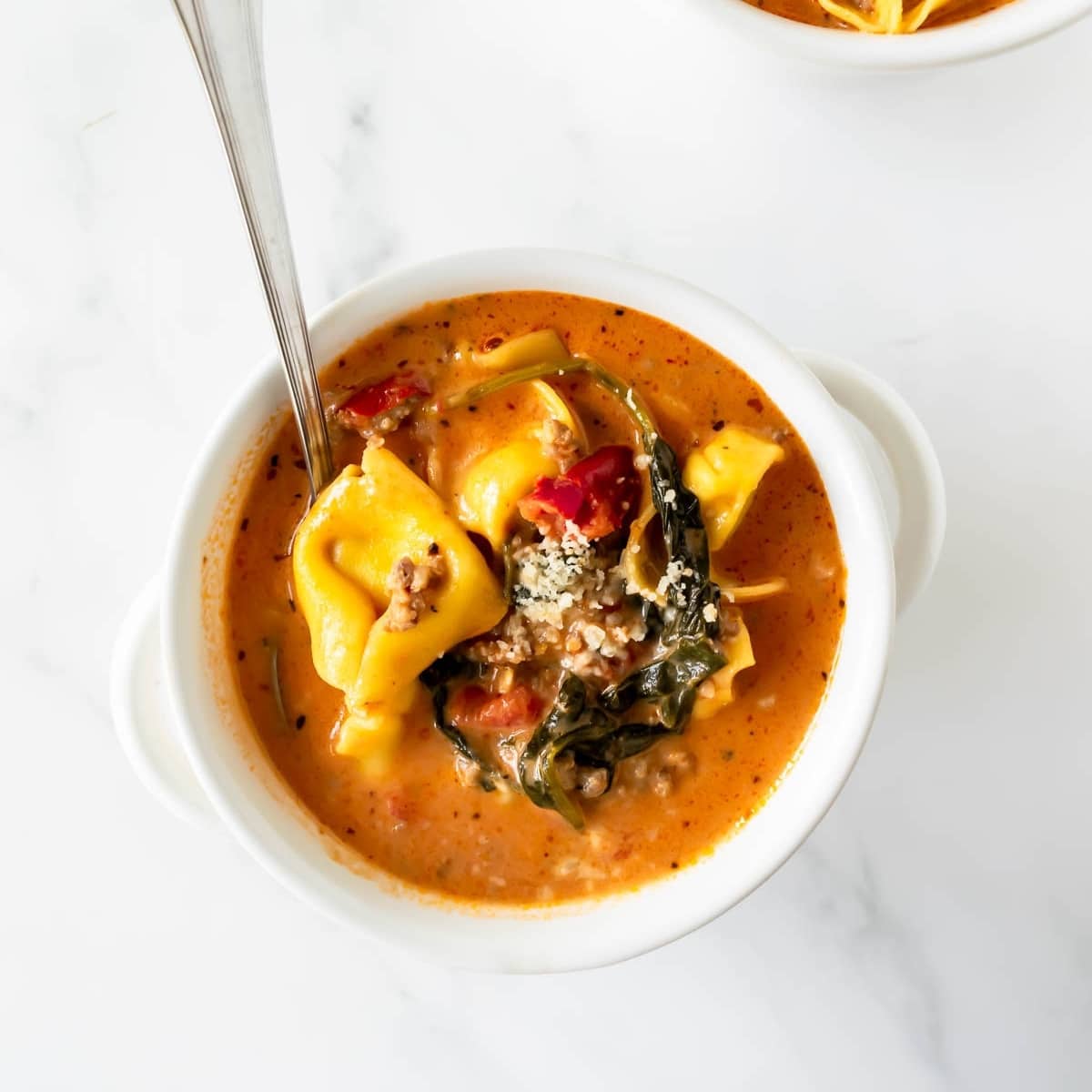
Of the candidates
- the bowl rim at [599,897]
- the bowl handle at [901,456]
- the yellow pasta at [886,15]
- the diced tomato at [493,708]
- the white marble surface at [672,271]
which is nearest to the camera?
the bowl rim at [599,897]

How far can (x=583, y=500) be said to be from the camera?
229 centimetres

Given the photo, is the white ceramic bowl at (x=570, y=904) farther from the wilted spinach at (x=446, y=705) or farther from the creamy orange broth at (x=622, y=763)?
the wilted spinach at (x=446, y=705)

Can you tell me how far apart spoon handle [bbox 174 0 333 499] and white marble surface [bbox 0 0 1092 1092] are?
1.79ft

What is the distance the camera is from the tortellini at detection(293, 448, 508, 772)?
2314 millimetres

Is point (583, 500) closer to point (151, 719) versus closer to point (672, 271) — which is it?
point (672, 271)

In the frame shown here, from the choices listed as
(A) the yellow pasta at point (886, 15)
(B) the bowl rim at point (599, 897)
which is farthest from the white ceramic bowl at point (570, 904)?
(A) the yellow pasta at point (886, 15)

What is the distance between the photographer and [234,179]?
220 cm

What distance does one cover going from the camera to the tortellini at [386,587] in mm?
2314

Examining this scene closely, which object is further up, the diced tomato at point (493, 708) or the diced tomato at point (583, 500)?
the diced tomato at point (583, 500)

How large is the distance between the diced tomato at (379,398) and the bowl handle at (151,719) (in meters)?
0.61

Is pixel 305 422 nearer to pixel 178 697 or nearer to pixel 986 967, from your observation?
pixel 178 697

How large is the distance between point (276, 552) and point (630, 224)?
1130mm

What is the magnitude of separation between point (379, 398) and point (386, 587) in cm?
37

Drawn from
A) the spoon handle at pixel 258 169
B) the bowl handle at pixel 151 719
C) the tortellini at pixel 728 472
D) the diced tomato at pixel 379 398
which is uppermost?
the spoon handle at pixel 258 169
